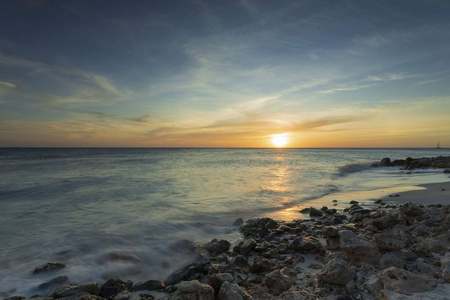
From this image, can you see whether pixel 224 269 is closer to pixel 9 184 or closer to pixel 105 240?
pixel 105 240

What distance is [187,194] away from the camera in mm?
14117

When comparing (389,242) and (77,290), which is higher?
(389,242)

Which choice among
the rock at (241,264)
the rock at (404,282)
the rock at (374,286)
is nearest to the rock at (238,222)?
the rock at (241,264)

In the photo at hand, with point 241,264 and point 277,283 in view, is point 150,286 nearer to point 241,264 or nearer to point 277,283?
point 241,264

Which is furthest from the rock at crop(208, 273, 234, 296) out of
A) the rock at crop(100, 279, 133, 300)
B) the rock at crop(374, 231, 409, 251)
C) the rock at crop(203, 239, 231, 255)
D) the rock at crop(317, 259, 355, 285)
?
the rock at crop(374, 231, 409, 251)

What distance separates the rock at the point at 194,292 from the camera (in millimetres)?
3694

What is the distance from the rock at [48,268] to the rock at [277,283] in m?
4.31

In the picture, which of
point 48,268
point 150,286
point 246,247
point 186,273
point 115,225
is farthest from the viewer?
point 115,225

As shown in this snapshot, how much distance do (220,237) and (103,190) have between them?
10.9 metres

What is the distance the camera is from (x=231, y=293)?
3.64 meters

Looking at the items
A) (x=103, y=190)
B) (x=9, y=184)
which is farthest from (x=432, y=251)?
(x=9, y=184)

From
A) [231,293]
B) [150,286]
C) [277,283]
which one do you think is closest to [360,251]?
[277,283]

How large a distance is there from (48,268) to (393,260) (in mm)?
6475

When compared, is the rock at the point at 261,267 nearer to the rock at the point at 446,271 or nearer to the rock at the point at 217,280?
the rock at the point at 217,280
